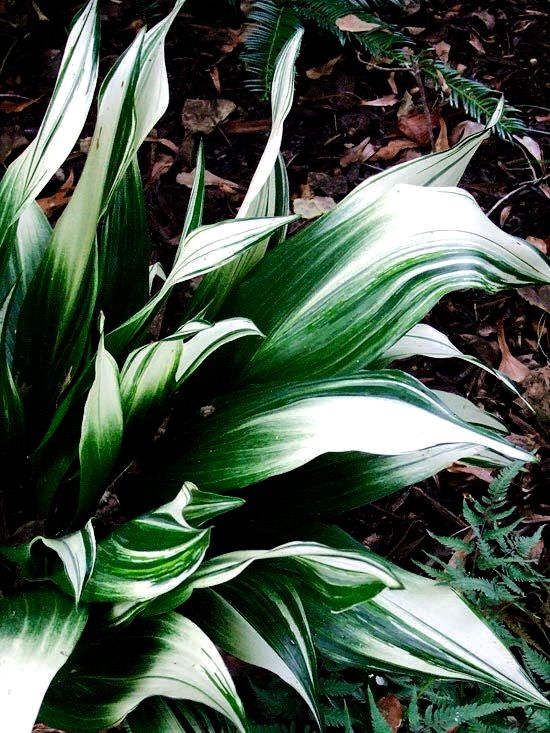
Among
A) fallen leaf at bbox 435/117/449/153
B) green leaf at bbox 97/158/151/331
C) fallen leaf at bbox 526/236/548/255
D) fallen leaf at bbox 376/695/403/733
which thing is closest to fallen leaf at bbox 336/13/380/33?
fallen leaf at bbox 435/117/449/153

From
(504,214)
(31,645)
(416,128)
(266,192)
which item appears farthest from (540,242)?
(31,645)

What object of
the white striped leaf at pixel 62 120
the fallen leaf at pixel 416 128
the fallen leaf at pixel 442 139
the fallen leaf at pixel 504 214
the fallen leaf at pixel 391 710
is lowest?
the fallen leaf at pixel 391 710

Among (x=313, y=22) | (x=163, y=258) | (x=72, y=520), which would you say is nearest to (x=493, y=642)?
(x=72, y=520)

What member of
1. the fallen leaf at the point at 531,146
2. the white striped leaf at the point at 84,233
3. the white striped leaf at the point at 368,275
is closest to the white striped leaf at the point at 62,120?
the white striped leaf at the point at 84,233

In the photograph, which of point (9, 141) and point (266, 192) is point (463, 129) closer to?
point (266, 192)

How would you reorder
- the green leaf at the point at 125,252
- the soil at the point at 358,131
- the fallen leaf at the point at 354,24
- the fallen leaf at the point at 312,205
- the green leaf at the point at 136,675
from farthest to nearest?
the fallen leaf at the point at 354,24, the fallen leaf at the point at 312,205, the soil at the point at 358,131, the green leaf at the point at 125,252, the green leaf at the point at 136,675

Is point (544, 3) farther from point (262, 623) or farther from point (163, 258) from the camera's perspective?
point (262, 623)

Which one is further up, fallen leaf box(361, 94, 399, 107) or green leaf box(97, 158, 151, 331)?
green leaf box(97, 158, 151, 331)

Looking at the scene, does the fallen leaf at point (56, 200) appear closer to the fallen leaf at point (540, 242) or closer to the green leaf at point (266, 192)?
the green leaf at point (266, 192)

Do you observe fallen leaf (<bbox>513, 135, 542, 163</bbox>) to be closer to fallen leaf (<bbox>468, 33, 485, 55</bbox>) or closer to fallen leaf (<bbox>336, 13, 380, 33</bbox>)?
fallen leaf (<bbox>468, 33, 485, 55</bbox>)
